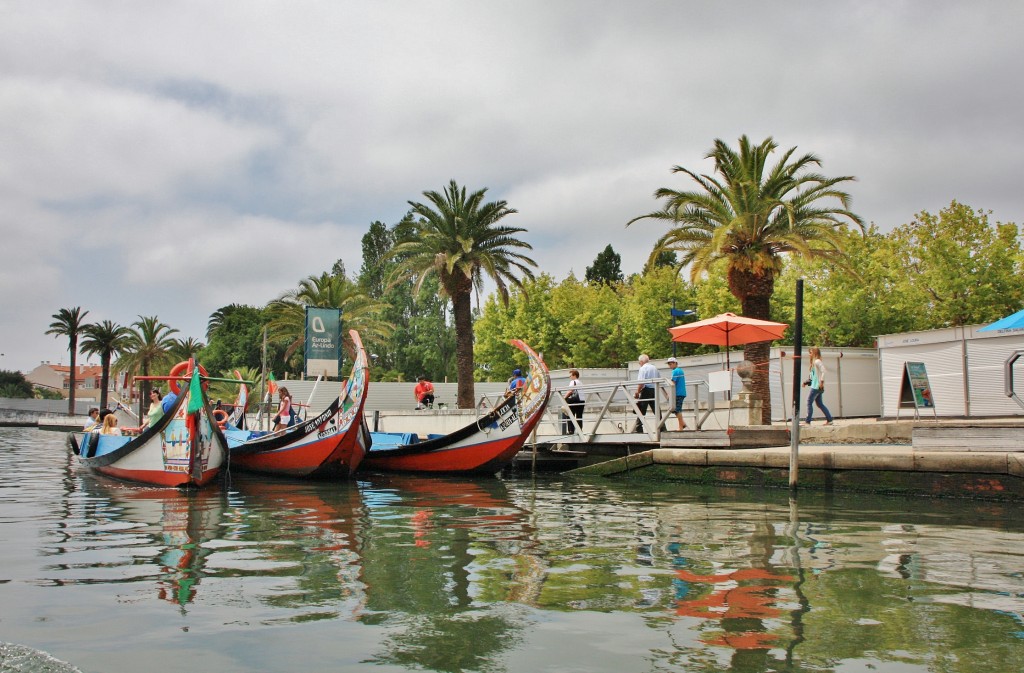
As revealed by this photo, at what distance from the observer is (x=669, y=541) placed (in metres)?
8.31

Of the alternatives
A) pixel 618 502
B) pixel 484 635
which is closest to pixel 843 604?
pixel 484 635

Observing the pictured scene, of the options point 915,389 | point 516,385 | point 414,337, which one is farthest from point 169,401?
point 414,337

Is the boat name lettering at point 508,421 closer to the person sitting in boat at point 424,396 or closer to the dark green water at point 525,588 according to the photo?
the dark green water at point 525,588

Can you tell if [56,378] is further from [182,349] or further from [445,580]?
[445,580]

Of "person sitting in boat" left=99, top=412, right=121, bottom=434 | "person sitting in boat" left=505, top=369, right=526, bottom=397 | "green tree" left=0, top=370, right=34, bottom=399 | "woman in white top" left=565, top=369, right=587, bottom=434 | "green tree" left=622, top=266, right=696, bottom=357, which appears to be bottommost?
"person sitting in boat" left=99, top=412, right=121, bottom=434

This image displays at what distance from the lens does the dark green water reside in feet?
14.7

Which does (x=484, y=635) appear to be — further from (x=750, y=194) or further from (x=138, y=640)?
(x=750, y=194)

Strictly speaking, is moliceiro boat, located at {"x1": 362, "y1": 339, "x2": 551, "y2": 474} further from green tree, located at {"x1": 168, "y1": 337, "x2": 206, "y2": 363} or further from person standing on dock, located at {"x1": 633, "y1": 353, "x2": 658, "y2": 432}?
green tree, located at {"x1": 168, "y1": 337, "x2": 206, "y2": 363}

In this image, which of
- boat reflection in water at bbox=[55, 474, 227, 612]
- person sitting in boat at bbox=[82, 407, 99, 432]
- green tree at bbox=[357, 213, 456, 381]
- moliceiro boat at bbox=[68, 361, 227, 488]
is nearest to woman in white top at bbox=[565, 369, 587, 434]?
moliceiro boat at bbox=[68, 361, 227, 488]

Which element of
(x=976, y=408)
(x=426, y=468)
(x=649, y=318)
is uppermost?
(x=649, y=318)

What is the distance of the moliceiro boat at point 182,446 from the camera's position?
14812 mm

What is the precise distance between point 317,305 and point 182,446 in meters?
28.6

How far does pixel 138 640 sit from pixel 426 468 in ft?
45.2

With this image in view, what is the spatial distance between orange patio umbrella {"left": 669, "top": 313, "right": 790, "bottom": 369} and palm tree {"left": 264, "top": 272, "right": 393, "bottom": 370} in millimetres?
25827
